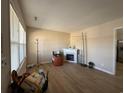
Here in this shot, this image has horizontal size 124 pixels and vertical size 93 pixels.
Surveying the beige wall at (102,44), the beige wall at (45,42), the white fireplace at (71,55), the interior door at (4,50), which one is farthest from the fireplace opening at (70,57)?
the interior door at (4,50)

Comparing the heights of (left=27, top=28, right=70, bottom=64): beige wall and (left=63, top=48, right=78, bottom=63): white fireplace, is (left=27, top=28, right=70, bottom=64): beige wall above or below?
above

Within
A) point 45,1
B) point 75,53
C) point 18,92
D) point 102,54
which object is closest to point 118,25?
point 102,54

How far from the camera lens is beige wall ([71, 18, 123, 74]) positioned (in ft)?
14.6

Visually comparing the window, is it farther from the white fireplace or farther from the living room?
the white fireplace

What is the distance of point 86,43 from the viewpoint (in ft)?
20.3

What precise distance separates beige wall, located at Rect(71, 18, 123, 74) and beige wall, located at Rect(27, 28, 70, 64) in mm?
2118

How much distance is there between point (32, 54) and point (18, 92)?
5373mm

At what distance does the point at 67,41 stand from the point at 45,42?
67.8 inches

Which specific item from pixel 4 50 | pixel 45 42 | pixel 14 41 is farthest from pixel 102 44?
pixel 4 50

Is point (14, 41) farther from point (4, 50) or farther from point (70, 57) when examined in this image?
point (70, 57)

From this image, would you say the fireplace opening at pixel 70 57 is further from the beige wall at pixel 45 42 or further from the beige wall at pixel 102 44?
the beige wall at pixel 102 44

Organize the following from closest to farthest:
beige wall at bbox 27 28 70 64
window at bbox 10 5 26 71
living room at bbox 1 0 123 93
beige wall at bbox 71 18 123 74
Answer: window at bbox 10 5 26 71 < living room at bbox 1 0 123 93 < beige wall at bbox 71 18 123 74 < beige wall at bbox 27 28 70 64

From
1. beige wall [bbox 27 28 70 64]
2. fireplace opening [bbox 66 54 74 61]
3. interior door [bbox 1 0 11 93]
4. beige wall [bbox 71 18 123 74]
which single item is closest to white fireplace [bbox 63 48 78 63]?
fireplace opening [bbox 66 54 74 61]

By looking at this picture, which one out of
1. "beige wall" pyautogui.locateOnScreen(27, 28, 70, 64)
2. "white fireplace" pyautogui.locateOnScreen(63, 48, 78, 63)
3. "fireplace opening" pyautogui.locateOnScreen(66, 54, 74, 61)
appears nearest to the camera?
"beige wall" pyautogui.locateOnScreen(27, 28, 70, 64)
